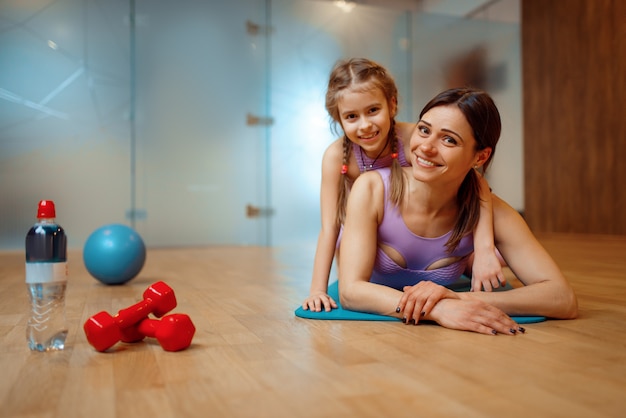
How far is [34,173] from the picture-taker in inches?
181

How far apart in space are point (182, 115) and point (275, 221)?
4.00 feet

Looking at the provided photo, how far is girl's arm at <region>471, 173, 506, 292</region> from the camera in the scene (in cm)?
161

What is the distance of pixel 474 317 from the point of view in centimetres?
148

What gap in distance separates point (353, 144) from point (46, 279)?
3.75 ft

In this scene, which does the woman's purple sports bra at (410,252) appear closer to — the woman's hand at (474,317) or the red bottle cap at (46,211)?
the woman's hand at (474,317)

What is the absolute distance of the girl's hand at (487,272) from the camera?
161cm

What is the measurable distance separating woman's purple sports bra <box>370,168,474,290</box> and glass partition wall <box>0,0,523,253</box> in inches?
124

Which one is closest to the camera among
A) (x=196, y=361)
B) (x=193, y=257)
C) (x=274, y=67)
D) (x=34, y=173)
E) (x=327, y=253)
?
(x=196, y=361)

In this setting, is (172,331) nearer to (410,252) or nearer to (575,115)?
(410,252)

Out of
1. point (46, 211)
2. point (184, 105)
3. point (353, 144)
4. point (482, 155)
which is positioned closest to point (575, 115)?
point (184, 105)

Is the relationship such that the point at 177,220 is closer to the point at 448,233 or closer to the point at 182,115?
the point at 182,115

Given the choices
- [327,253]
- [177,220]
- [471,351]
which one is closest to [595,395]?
[471,351]

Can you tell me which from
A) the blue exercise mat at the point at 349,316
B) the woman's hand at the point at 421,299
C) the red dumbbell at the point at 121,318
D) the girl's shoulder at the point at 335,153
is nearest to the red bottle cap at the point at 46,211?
the red dumbbell at the point at 121,318

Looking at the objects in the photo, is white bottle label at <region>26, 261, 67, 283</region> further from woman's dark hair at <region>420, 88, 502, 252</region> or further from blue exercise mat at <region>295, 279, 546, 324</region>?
woman's dark hair at <region>420, 88, 502, 252</region>
